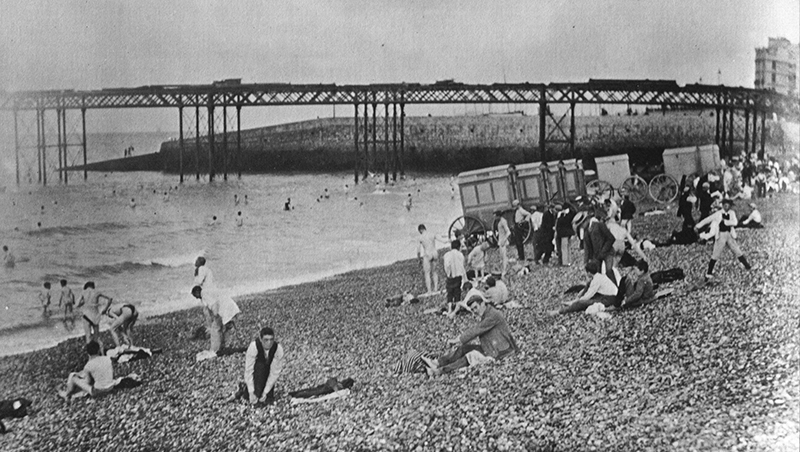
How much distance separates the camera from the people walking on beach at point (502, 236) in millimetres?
7066

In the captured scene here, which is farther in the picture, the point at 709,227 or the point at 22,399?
the point at 709,227

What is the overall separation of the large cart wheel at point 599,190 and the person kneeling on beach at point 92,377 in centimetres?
394

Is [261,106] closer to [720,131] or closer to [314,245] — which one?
[314,245]

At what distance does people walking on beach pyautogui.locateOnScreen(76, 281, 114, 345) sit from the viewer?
5.98 meters

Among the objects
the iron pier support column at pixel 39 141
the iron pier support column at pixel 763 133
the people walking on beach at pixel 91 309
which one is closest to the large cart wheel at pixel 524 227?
the iron pier support column at pixel 763 133

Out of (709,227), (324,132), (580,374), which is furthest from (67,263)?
(709,227)

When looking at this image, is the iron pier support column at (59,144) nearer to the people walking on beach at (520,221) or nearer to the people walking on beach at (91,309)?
the people walking on beach at (91,309)

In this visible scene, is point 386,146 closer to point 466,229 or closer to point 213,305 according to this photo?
point 466,229

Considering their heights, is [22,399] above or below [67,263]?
below

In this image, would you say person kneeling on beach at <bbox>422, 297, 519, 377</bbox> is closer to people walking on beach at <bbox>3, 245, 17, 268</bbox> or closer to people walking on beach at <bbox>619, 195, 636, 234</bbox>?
people walking on beach at <bbox>619, 195, 636, 234</bbox>

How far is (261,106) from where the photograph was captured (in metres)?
6.99

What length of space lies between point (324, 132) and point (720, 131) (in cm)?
347

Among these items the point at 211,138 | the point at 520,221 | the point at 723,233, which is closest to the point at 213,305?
the point at 211,138

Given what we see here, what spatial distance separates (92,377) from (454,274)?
269cm
